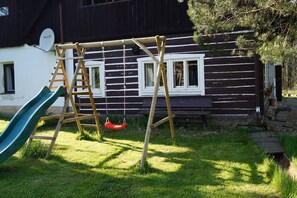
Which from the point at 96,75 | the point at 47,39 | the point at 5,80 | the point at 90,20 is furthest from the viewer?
the point at 5,80

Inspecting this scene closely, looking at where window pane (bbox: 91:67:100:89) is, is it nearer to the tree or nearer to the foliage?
the foliage

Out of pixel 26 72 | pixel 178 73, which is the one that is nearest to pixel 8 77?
pixel 26 72

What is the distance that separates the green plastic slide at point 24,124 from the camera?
5.63m

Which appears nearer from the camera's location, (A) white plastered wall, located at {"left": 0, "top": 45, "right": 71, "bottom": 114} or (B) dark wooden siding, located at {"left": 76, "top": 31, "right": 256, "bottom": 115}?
(B) dark wooden siding, located at {"left": 76, "top": 31, "right": 256, "bottom": 115}

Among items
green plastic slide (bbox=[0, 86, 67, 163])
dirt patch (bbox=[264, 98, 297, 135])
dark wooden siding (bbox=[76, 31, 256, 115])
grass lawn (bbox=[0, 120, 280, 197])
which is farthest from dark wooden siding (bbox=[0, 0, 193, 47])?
green plastic slide (bbox=[0, 86, 67, 163])

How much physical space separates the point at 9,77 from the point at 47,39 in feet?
10.8

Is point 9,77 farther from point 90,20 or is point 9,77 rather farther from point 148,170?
point 148,170

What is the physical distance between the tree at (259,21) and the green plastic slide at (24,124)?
324cm

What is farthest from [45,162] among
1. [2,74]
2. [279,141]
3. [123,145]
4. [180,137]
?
[2,74]

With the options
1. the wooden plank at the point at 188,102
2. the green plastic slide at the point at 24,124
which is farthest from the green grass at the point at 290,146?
the green plastic slide at the point at 24,124

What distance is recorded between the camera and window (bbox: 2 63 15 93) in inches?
538

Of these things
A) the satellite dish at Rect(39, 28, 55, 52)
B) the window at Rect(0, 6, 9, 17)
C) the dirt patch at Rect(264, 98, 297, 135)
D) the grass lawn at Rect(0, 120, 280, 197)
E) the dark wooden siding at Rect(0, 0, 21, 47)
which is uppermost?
the window at Rect(0, 6, 9, 17)

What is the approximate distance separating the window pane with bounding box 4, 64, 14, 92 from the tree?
9.29 m

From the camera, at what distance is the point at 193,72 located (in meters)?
9.90
